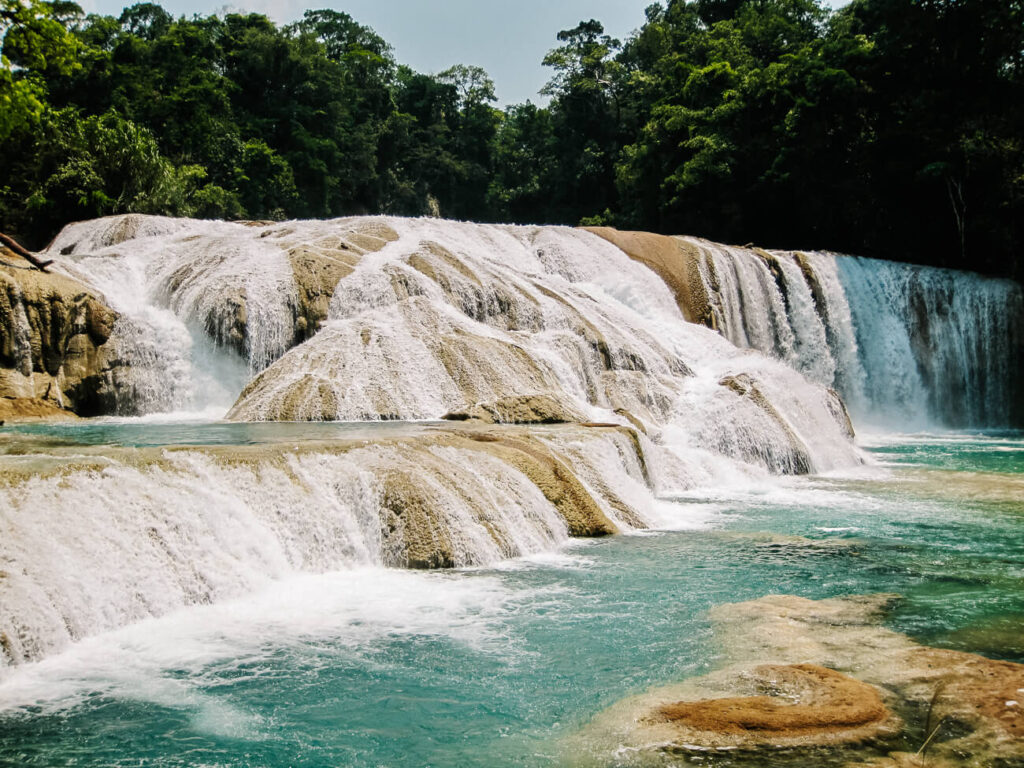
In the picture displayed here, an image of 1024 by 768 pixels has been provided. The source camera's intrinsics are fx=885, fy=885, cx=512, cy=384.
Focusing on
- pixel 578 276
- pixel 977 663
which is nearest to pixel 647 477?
pixel 977 663

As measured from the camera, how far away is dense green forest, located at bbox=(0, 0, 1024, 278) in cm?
2514

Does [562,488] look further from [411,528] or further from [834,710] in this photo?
[834,710]

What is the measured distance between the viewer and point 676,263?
21734 mm

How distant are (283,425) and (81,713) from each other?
708 centimetres

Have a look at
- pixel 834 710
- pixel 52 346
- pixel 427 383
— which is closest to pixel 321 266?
pixel 427 383

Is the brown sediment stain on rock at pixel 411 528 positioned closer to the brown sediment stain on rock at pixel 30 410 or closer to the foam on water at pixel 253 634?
the foam on water at pixel 253 634

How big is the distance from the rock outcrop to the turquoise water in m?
0.31

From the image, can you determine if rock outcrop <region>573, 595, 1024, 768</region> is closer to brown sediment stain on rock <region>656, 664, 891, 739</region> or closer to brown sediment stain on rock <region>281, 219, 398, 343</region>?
brown sediment stain on rock <region>656, 664, 891, 739</region>

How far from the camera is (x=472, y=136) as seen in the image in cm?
5406

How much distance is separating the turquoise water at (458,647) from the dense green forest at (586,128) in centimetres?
804

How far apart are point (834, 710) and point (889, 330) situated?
20898 mm

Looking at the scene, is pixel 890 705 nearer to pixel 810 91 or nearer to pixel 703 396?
pixel 703 396

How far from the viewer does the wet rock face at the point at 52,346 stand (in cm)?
1336

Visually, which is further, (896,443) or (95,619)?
(896,443)
